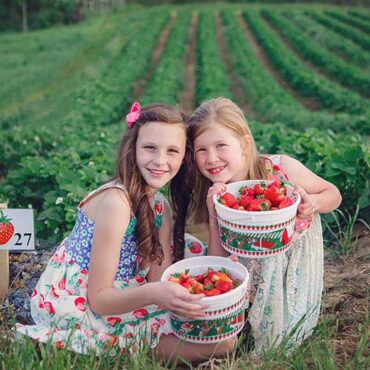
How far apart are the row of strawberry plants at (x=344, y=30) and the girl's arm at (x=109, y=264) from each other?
76.5 ft

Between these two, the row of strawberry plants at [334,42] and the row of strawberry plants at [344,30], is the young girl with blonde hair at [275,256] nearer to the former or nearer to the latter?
the row of strawberry plants at [334,42]

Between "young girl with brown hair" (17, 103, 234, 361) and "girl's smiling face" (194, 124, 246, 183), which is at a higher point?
"girl's smiling face" (194, 124, 246, 183)

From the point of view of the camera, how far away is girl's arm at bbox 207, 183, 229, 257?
290cm

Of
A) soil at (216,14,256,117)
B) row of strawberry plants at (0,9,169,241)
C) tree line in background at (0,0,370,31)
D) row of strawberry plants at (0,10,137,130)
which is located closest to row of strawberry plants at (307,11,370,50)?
soil at (216,14,256,117)

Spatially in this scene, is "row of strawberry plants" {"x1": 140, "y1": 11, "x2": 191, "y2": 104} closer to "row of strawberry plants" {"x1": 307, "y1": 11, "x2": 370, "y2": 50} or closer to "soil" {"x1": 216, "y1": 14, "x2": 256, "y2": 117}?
"soil" {"x1": 216, "y1": 14, "x2": 256, "y2": 117}

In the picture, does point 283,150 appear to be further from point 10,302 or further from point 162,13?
point 162,13

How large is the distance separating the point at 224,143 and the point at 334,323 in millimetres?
1089

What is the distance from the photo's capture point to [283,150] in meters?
5.45

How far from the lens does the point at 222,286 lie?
8.55 feet

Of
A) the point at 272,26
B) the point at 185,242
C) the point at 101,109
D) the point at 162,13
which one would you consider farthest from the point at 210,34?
the point at 185,242

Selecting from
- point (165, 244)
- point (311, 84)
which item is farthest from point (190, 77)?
point (165, 244)

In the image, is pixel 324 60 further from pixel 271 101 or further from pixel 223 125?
pixel 223 125

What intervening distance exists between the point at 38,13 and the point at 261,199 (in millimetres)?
39605

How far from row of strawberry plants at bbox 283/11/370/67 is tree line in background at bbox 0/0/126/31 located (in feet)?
48.9
